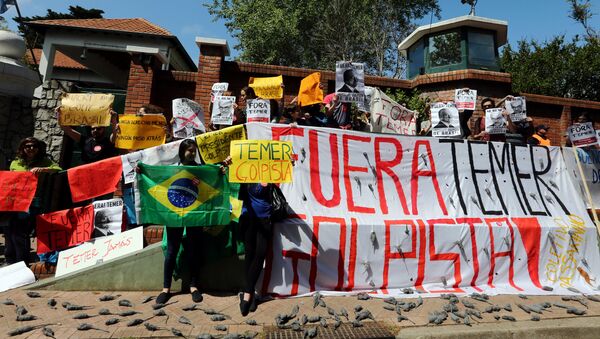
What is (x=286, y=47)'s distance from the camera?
22281 mm

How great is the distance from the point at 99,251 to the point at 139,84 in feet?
15.1

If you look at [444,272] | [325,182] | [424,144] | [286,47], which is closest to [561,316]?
[444,272]

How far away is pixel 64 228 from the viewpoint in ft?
15.3

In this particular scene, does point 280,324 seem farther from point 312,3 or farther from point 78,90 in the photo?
point 312,3

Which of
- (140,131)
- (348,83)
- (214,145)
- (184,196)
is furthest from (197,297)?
(348,83)

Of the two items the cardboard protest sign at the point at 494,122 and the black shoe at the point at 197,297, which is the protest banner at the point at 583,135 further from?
the black shoe at the point at 197,297

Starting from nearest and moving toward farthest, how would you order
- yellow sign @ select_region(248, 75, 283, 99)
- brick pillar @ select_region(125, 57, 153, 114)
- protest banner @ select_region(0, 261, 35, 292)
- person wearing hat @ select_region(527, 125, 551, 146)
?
protest banner @ select_region(0, 261, 35, 292), yellow sign @ select_region(248, 75, 283, 99), person wearing hat @ select_region(527, 125, 551, 146), brick pillar @ select_region(125, 57, 153, 114)

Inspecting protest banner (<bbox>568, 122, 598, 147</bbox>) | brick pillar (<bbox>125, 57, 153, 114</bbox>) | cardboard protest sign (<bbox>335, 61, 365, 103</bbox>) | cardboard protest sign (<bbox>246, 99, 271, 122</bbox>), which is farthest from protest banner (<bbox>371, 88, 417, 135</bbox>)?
brick pillar (<bbox>125, 57, 153, 114</bbox>)

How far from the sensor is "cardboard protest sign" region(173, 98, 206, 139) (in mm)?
5434

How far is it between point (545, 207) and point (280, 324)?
13.8 ft

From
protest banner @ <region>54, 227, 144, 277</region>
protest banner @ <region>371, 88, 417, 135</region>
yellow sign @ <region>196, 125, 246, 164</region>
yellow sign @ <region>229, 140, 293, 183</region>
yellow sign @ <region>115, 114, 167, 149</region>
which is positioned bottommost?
protest banner @ <region>54, 227, 144, 277</region>

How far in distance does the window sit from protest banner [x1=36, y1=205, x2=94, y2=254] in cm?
1072

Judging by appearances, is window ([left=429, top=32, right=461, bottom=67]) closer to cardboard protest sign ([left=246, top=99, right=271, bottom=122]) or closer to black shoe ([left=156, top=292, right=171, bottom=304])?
cardboard protest sign ([left=246, top=99, right=271, bottom=122])

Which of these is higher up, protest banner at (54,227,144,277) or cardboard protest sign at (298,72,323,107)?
cardboard protest sign at (298,72,323,107)
